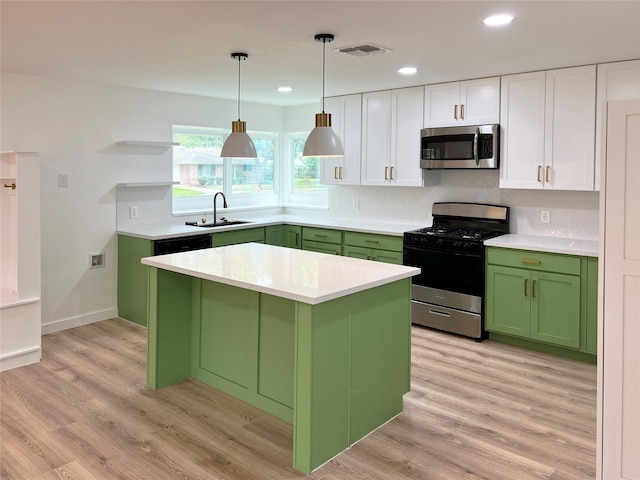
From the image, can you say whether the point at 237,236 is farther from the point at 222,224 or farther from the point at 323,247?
the point at 323,247

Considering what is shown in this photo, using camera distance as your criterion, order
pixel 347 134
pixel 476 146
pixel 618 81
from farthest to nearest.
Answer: pixel 347 134 < pixel 476 146 < pixel 618 81

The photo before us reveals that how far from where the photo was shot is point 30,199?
3.87 meters

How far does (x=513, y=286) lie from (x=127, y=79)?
3.72m

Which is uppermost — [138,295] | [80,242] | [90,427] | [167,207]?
[167,207]

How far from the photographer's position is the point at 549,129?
4211 millimetres

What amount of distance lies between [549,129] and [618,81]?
1.87ft

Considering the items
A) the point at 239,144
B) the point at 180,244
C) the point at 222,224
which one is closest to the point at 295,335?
the point at 239,144

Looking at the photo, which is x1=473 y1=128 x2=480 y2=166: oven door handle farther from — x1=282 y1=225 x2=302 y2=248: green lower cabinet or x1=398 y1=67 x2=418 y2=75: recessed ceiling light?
x1=282 y1=225 x2=302 y2=248: green lower cabinet

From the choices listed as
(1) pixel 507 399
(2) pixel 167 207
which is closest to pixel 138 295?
(2) pixel 167 207

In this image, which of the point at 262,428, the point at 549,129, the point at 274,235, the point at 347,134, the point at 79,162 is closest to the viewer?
the point at 262,428

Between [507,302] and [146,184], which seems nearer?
[507,302]

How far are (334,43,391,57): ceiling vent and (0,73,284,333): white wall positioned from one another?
2.54 m

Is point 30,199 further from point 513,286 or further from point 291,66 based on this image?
point 513,286

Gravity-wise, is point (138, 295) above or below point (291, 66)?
below
